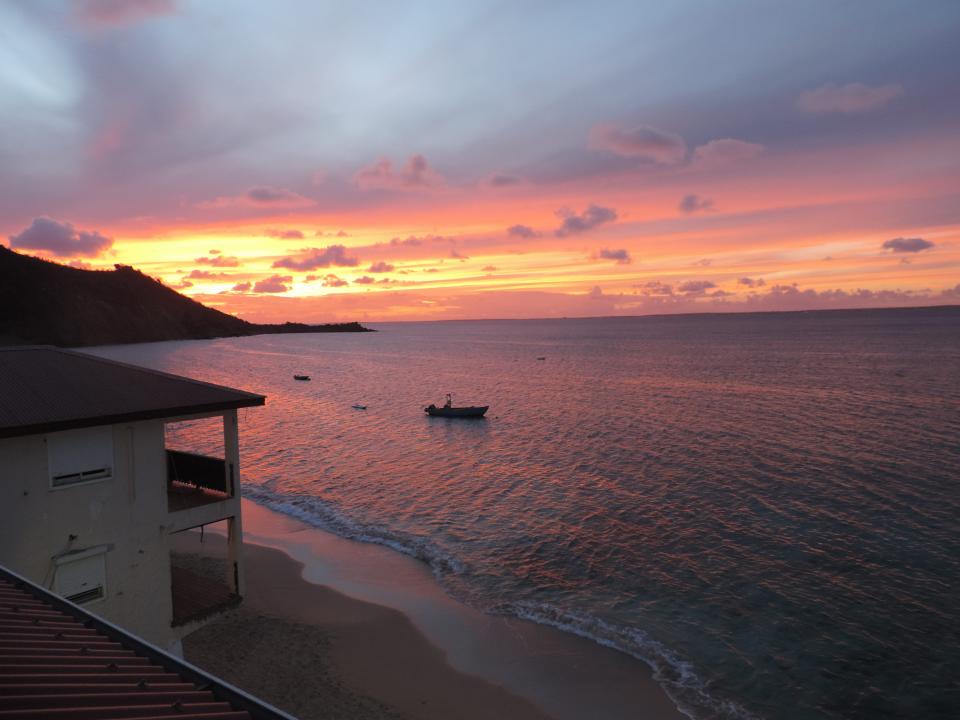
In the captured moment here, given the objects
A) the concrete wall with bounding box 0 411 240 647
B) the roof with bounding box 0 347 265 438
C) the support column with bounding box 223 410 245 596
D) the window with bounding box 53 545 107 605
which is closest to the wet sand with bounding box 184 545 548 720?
the support column with bounding box 223 410 245 596

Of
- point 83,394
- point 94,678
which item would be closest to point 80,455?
point 83,394

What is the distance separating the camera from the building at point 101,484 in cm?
1155

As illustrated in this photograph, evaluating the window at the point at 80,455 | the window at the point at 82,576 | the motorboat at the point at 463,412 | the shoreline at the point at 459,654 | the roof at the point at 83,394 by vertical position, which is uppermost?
the roof at the point at 83,394

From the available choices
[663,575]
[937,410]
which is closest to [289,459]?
[663,575]

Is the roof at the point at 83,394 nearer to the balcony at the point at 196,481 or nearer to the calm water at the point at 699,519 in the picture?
the balcony at the point at 196,481

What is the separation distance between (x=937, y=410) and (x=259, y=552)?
5781 centimetres

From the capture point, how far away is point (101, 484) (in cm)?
1257

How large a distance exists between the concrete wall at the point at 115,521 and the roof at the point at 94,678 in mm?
4543

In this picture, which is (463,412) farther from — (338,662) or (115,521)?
(115,521)

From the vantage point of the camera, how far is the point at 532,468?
39.5m

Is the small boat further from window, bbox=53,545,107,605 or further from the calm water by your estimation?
window, bbox=53,545,107,605

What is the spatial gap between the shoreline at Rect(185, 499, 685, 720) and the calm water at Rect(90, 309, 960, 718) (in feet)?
2.95

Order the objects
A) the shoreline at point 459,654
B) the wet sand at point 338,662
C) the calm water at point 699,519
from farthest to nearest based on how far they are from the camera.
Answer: the calm water at point 699,519 → the shoreline at point 459,654 → the wet sand at point 338,662

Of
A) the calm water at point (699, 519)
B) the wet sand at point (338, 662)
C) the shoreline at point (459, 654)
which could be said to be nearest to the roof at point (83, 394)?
the wet sand at point (338, 662)
